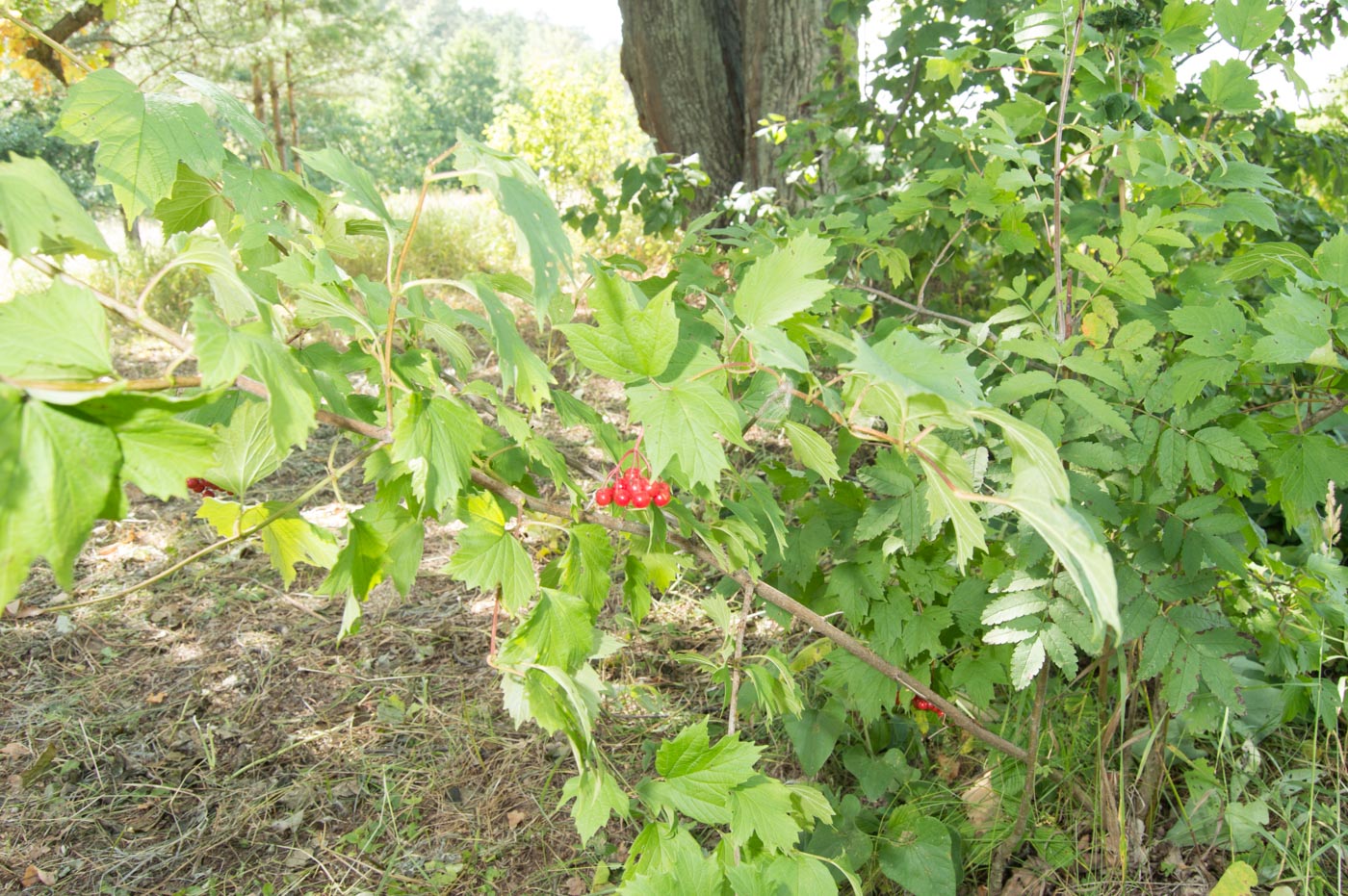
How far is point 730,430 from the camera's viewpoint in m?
0.81

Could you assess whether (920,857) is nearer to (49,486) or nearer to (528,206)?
(528,206)

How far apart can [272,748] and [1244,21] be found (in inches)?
103

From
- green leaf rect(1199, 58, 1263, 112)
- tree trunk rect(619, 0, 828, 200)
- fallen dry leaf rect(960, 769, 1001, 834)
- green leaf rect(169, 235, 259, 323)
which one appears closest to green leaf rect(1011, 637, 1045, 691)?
fallen dry leaf rect(960, 769, 1001, 834)

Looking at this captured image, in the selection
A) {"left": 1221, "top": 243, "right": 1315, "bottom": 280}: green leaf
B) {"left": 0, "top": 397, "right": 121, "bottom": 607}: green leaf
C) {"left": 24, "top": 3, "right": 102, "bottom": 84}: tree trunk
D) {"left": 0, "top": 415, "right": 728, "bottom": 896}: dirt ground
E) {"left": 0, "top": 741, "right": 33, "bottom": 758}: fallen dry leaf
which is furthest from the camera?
{"left": 24, "top": 3, "right": 102, "bottom": 84}: tree trunk

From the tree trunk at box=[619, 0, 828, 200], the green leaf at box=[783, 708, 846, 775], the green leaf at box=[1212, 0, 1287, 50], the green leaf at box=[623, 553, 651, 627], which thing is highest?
the tree trunk at box=[619, 0, 828, 200]

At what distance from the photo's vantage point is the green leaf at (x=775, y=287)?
0.85 meters

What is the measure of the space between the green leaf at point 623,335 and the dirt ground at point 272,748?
3.46 ft

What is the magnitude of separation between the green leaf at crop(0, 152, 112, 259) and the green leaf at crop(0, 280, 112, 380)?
52 millimetres

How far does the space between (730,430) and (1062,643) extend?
79cm

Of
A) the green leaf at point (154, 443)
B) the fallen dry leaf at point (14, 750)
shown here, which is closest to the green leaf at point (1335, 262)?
the green leaf at point (154, 443)

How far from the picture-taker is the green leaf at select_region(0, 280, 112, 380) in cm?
54

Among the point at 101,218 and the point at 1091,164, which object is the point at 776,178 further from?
the point at 101,218

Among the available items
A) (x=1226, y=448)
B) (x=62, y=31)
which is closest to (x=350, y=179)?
(x=1226, y=448)

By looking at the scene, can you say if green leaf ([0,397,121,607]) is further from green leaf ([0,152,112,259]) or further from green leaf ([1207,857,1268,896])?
green leaf ([1207,857,1268,896])
